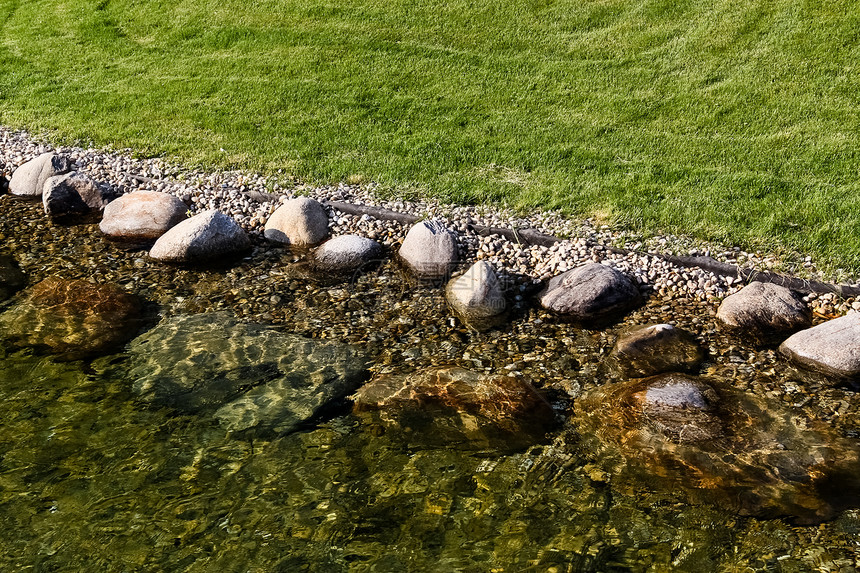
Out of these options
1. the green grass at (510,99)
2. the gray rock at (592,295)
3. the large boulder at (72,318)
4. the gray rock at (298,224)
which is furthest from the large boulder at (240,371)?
the green grass at (510,99)

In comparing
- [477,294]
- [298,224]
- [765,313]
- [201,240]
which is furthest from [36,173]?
[765,313]

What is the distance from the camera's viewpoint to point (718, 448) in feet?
15.5

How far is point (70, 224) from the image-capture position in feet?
26.8

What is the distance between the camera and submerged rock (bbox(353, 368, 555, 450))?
4891 mm

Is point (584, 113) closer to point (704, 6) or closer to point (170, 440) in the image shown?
point (704, 6)

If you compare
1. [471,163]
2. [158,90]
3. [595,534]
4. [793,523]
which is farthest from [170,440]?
[158,90]

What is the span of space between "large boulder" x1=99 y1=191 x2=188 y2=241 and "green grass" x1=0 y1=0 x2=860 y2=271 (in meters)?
1.16

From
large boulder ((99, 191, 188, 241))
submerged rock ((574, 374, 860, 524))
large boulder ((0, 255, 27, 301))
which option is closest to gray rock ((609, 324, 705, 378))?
submerged rock ((574, 374, 860, 524))

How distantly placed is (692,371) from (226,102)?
7.43 metres

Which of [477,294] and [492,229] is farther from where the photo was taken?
[492,229]

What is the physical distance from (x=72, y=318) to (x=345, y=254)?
2446 millimetres

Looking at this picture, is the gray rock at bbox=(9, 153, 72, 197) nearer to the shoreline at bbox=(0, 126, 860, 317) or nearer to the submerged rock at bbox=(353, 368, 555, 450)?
the shoreline at bbox=(0, 126, 860, 317)

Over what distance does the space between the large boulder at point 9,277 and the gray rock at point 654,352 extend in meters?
5.32

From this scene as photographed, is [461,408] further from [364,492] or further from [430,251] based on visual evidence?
[430,251]
